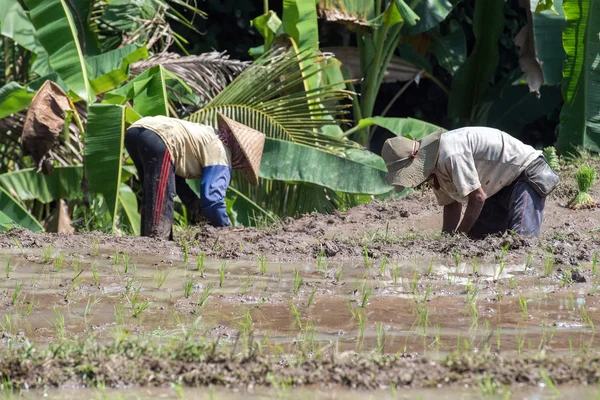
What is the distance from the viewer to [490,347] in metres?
3.69

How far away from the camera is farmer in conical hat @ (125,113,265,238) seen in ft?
21.4

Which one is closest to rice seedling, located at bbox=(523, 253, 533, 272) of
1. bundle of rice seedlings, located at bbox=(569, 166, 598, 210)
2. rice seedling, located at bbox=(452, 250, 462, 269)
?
rice seedling, located at bbox=(452, 250, 462, 269)

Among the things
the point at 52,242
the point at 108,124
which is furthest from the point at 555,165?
the point at 52,242

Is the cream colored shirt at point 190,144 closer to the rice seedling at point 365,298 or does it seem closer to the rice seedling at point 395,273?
the rice seedling at point 395,273

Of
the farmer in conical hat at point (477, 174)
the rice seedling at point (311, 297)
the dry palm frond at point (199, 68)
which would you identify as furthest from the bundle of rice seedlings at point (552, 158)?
the rice seedling at point (311, 297)

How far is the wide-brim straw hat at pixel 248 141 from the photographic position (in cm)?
667

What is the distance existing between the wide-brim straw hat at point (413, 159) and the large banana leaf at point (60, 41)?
300cm

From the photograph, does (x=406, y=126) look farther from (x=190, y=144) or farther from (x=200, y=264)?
(x=200, y=264)

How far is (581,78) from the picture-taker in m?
8.77

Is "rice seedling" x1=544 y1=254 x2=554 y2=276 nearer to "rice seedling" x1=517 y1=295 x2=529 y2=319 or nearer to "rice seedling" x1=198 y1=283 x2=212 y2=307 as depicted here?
"rice seedling" x1=517 y1=295 x2=529 y2=319

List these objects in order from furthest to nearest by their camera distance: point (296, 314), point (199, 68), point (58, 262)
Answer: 1. point (199, 68)
2. point (58, 262)
3. point (296, 314)

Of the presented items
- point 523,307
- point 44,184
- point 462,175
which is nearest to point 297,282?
point 523,307

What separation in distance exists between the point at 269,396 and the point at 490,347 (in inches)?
39.4

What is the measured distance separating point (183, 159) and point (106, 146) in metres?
0.83
